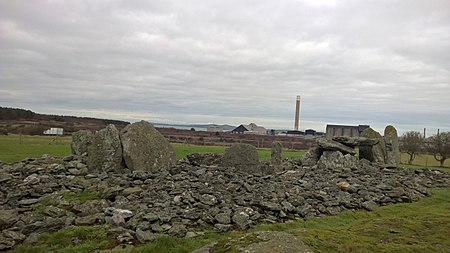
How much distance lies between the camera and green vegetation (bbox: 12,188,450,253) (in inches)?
232

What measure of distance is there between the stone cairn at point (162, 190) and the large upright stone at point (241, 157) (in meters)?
0.04

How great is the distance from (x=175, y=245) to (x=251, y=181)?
602 centimetres

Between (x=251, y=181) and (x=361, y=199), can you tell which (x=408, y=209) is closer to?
(x=361, y=199)

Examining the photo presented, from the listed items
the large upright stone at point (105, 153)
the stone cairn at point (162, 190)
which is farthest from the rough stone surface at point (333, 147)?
the large upright stone at point (105, 153)

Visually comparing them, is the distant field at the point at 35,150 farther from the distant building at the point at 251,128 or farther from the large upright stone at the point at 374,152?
the distant building at the point at 251,128

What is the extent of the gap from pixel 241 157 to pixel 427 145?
3167 cm

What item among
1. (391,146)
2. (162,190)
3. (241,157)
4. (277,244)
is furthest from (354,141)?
(277,244)

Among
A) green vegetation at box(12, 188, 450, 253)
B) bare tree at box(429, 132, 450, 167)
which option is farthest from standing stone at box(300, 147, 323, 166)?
bare tree at box(429, 132, 450, 167)

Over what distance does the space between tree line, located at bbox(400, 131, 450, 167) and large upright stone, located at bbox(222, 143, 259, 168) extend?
89.6 feet

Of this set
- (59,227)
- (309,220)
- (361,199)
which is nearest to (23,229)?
(59,227)

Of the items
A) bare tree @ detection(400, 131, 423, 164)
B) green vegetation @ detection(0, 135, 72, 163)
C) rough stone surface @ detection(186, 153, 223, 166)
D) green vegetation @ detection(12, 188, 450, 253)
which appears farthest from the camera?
bare tree @ detection(400, 131, 423, 164)

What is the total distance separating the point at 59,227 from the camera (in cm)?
890

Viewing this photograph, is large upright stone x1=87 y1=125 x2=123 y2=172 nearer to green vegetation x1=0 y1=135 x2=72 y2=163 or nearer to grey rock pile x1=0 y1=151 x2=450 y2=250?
grey rock pile x1=0 y1=151 x2=450 y2=250

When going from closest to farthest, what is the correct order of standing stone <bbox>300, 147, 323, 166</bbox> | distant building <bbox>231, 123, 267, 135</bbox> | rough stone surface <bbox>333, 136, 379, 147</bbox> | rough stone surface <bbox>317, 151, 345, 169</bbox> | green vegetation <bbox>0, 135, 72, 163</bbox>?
rough stone surface <bbox>317, 151, 345, 169</bbox> < standing stone <bbox>300, 147, 323, 166</bbox> < rough stone surface <bbox>333, 136, 379, 147</bbox> < green vegetation <bbox>0, 135, 72, 163</bbox> < distant building <bbox>231, 123, 267, 135</bbox>
